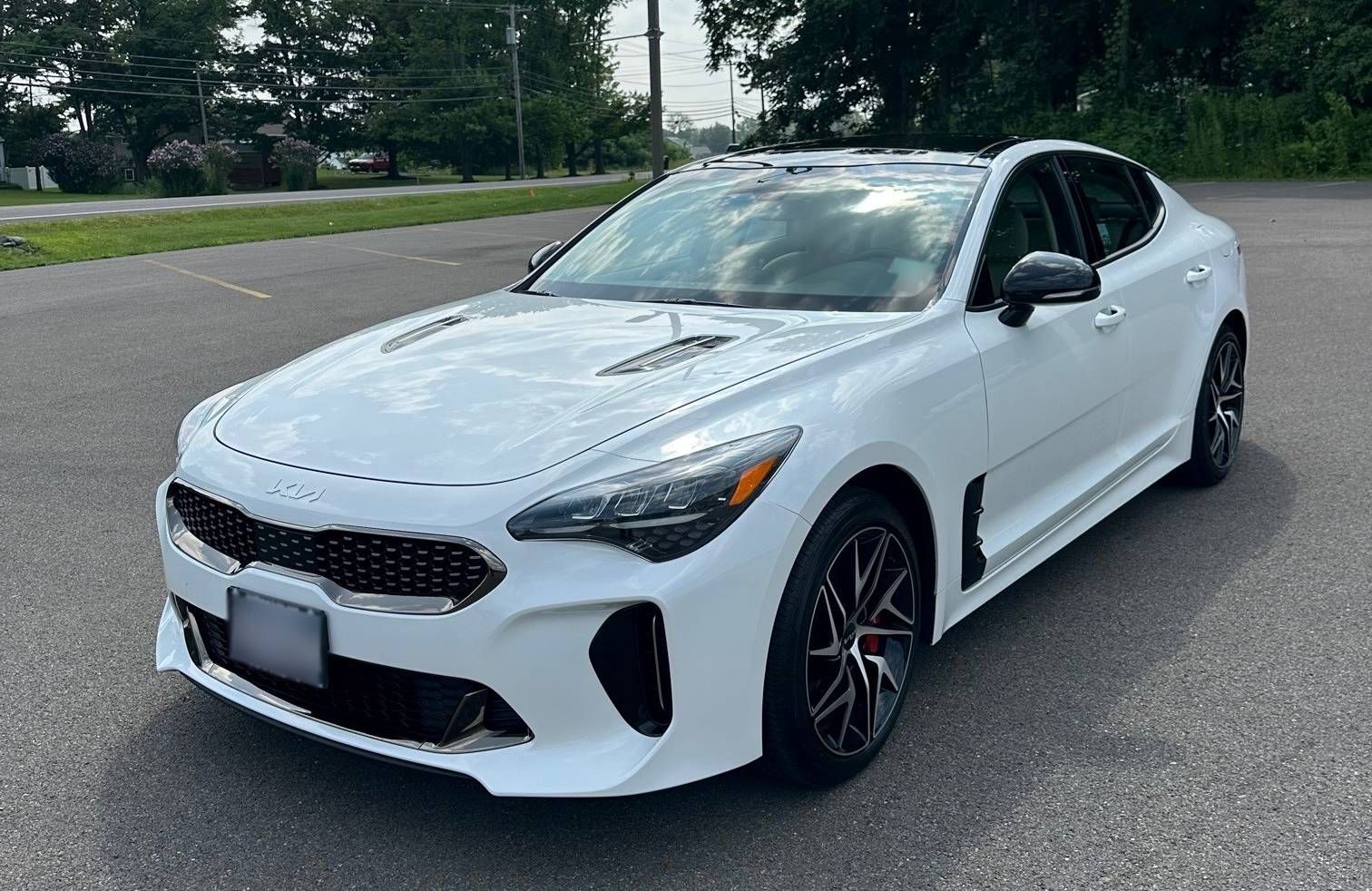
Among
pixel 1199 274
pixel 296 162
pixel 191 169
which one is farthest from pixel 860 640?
Result: pixel 296 162

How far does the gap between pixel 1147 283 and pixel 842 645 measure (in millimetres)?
2342

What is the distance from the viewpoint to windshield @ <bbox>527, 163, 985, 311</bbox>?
3736 mm

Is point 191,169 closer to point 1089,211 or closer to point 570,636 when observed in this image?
point 1089,211

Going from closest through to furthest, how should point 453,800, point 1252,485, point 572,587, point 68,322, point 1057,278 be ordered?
point 572,587 → point 453,800 → point 1057,278 → point 1252,485 → point 68,322

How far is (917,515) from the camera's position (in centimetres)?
323

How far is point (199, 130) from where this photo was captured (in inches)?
2781

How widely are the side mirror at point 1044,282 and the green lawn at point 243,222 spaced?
17.1 metres

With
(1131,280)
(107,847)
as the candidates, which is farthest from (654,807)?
→ (1131,280)

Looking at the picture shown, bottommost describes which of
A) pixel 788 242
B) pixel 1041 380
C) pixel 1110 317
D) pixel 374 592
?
pixel 374 592

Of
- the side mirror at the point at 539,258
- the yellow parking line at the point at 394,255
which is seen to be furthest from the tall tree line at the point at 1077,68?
the side mirror at the point at 539,258

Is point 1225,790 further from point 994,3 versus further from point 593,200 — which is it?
point 994,3

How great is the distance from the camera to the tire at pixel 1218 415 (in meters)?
5.12

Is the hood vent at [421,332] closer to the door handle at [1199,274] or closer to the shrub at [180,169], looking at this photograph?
the door handle at [1199,274]

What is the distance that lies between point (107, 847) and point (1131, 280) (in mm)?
3733
